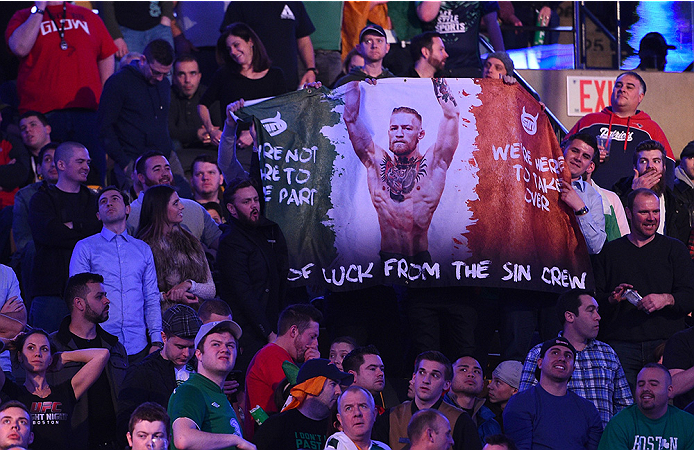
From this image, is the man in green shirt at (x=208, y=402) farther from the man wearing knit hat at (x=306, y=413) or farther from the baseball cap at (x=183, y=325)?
the baseball cap at (x=183, y=325)

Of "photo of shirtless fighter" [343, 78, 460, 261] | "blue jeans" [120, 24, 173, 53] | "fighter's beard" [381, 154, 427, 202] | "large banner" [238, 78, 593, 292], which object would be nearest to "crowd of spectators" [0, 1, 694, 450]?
"large banner" [238, 78, 593, 292]

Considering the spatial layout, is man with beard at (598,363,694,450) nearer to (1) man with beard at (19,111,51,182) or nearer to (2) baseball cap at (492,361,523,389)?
(2) baseball cap at (492,361,523,389)

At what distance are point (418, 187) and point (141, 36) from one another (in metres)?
4.95

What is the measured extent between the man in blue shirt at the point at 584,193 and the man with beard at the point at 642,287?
19cm

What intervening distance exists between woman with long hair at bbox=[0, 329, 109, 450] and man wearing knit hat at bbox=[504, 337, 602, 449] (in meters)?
2.79

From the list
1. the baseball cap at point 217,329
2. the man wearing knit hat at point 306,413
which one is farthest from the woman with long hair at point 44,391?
the man wearing knit hat at point 306,413

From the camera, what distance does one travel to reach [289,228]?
8789 millimetres

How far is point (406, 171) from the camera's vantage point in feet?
29.0

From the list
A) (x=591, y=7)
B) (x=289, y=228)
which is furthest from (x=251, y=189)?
(x=591, y=7)

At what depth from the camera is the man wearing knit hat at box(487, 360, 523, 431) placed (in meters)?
8.21

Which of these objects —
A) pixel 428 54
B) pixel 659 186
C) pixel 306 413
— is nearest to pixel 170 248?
pixel 306 413

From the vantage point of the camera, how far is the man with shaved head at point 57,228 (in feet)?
27.2

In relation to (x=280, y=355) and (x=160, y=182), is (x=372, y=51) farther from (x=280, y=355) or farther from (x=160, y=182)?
(x=280, y=355)

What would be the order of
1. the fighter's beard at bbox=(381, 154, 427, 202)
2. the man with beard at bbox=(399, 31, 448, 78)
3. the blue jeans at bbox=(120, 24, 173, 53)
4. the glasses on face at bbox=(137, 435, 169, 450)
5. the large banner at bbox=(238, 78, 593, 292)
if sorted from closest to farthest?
1. the glasses on face at bbox=(137, 435, 169, 450)
2. the large banner at bbox=(238, 78, 593, 292)
3. the fighter's beard at bbox=(381, 154, 427, 202)
4. the man with beard at bbox=(399, 31, 448, 78)
5. the blue jeans at bbox=(120, 24, 173, 53)
